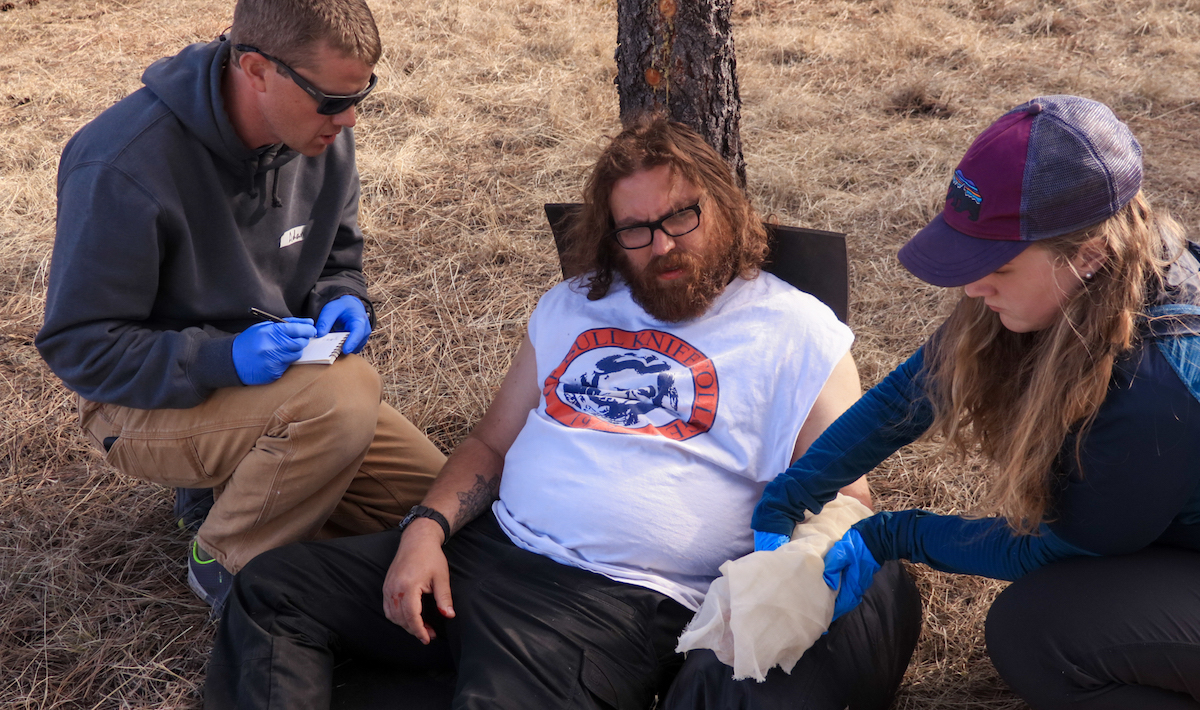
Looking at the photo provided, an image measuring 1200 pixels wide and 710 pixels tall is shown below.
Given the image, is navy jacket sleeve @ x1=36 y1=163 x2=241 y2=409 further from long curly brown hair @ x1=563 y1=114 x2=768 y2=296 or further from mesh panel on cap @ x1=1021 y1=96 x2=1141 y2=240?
mesh panel on cap @ x1=1021 y1=96 x2=1141 y2=240

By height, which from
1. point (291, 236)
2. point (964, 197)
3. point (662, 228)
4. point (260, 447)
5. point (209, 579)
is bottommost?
point (209, 579)

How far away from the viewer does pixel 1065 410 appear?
1.57 meters

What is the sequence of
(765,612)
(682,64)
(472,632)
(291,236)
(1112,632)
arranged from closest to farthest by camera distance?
(1112,632)
(765,612)
(472,632)
(291,236)
(682,64)

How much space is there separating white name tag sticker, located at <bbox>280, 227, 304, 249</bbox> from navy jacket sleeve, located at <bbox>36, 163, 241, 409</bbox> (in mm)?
409

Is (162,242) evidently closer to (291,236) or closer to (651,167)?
(291,236)

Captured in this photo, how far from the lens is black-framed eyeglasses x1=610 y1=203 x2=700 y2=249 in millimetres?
2463

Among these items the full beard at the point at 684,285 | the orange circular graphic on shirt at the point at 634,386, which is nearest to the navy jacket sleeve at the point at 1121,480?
the orange circular graphic on shirt at the point at 634,386

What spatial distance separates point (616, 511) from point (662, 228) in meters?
0.82

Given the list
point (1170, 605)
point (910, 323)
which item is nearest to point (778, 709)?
point (1170, 605)

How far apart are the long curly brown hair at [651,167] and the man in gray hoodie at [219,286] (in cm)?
72

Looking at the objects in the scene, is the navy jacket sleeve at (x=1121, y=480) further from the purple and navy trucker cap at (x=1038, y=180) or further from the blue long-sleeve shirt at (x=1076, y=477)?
the purple and navy trucker cap at (x=1038, y=180)

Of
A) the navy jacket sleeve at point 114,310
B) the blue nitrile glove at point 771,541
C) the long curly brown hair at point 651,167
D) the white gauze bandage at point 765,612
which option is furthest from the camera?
the long curly brown hair at point 651,167

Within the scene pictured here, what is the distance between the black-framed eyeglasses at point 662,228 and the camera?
2463 millimetres

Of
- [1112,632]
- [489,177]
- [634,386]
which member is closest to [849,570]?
[1112,632]
